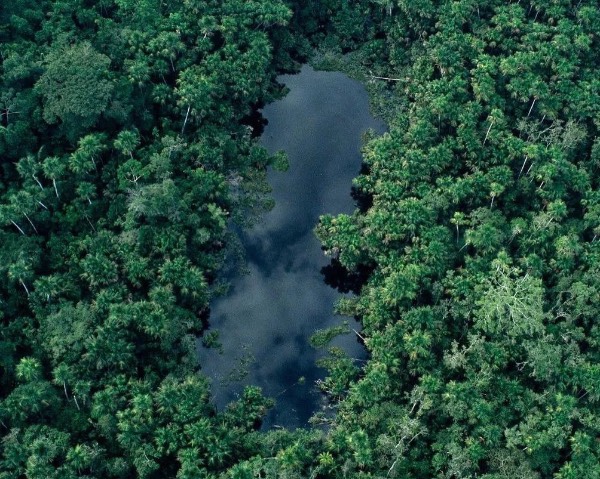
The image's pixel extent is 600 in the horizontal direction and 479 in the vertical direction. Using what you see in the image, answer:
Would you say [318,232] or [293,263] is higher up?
[318,232]

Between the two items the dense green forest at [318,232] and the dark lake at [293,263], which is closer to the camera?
the dense green forest at [318,232]

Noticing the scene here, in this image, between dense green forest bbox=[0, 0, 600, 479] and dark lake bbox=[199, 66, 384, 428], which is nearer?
dense green forest bbox=[0, 0, 600, 479]

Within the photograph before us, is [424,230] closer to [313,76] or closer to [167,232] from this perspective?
[167,232]

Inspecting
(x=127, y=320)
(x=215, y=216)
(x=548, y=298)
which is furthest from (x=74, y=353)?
(x=548, y=298)
